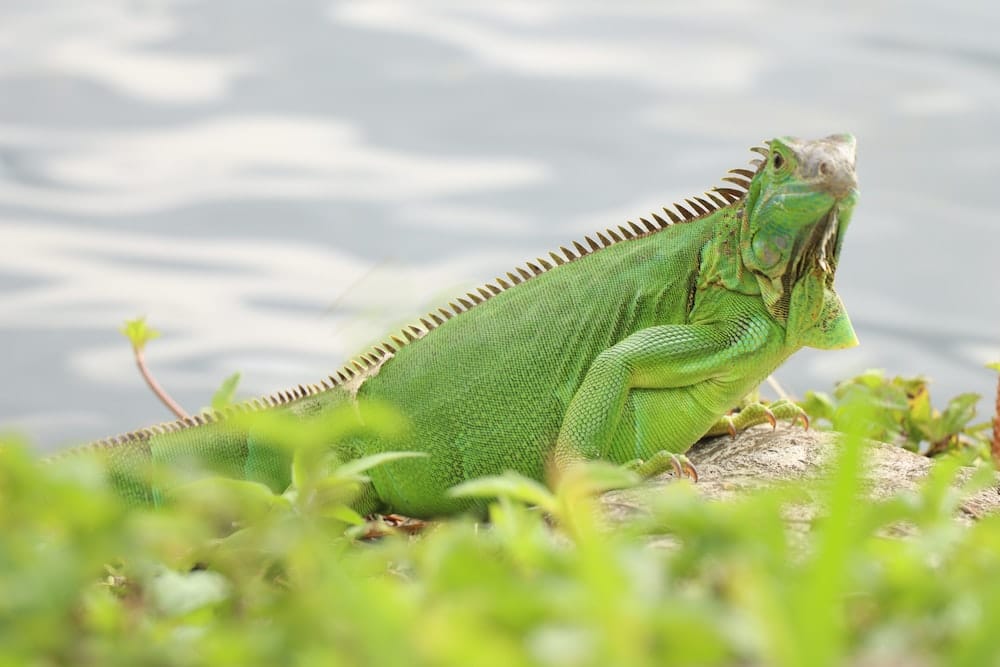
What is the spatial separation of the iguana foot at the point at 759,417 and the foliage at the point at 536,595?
208cm

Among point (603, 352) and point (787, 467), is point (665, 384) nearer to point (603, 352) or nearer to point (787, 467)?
point (603, 352)

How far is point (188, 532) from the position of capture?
0.84m

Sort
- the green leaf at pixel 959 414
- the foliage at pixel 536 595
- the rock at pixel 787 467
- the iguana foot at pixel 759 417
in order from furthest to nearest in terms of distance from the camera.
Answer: the green leaf at pixel 959 414 < the iguana foot at pixel 759 417 < the rock at pixel 787 467 < the foliage at pixel 536 595

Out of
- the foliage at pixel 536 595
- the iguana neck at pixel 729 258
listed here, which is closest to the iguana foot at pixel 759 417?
the iguana neck at pixel 729 258

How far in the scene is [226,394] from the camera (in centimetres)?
331

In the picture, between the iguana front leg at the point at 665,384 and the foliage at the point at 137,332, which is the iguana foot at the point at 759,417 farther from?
the foliage at the point at 137,332

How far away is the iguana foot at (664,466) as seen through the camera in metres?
2.55

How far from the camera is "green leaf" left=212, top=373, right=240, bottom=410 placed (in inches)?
129

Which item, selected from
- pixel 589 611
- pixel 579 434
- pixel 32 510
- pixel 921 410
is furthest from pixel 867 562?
pixel 921 410

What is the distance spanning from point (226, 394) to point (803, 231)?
1674mm

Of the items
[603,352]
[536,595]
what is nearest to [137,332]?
[603,352]

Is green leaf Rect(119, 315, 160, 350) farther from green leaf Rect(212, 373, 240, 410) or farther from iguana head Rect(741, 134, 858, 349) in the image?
iguana head Rect(741, 134, 858, 349)

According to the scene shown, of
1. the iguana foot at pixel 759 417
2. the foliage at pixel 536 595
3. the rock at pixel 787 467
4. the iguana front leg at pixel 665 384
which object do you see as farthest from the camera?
the iguana foot at pixel 759 417

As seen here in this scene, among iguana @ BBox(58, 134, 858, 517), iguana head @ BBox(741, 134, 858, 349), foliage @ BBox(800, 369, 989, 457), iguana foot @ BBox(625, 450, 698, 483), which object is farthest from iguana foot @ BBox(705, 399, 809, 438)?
iguana foot @ BBox(625, 450, 698, 483)
